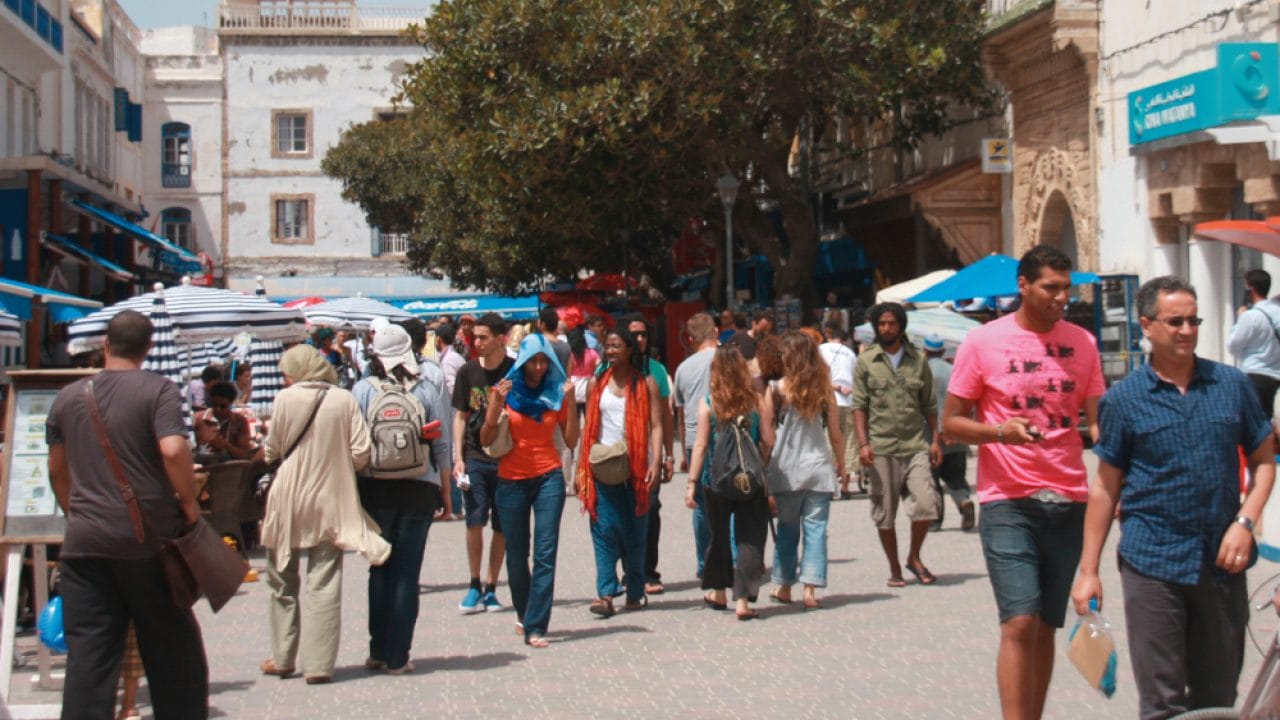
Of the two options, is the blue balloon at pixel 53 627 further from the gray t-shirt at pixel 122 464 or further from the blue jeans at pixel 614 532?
→ the blue jeans at pixel 614 532

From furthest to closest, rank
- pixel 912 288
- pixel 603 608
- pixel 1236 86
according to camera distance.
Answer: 1. pixel 912 288
2. pixel 1236 86
3. pixel 603 608

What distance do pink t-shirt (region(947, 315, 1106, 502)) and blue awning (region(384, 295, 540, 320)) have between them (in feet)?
110

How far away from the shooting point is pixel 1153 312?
561 cm

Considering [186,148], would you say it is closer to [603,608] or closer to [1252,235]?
[603,608]

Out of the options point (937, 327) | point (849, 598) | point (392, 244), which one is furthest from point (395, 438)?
point (392, 244)

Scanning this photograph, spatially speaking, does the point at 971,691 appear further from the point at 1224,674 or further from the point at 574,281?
the point at 574,281

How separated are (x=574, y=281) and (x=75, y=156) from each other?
39.6 ft

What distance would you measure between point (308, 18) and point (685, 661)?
2028 inches

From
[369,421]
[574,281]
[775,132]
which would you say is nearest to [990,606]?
[369,421]

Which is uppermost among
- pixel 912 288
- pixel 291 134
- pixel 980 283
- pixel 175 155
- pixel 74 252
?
pixel 291 134

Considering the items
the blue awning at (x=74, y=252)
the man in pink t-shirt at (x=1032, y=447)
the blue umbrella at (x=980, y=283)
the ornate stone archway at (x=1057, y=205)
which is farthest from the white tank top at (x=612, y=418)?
the blue awning at (x=74, y=252)

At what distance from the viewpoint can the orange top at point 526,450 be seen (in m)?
9.59

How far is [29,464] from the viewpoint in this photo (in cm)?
801

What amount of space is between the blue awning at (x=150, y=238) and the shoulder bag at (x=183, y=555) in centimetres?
2468
